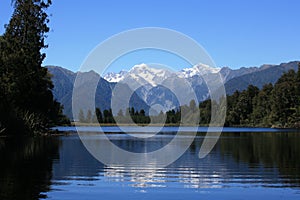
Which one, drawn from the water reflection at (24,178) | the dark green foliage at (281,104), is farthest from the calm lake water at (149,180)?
the dark green foliage at (281,104)

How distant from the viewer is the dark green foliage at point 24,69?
6894cm

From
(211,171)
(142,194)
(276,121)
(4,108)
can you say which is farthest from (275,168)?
(276,121)

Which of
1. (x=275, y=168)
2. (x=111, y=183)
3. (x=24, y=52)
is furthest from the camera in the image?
(x=24, y=52)

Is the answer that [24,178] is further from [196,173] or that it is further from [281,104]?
[281,104]

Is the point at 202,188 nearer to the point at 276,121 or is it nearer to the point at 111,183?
the point at 111,183

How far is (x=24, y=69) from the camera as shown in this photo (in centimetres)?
7238

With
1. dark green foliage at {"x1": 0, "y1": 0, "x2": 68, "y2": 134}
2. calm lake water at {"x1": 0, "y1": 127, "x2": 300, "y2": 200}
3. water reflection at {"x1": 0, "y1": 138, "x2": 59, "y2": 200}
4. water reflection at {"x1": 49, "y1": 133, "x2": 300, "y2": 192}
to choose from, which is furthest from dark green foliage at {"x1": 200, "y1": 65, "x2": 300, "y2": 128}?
water reflection at {"x1": 0, "y1": 138, "x2": 59, "y2": 200}

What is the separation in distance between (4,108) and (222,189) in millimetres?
48457

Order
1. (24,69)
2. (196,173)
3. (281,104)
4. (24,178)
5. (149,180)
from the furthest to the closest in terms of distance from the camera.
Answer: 1. (281,104)
2. (24,69)
3. (196,173)
4. (149,180)
5. (24,178)

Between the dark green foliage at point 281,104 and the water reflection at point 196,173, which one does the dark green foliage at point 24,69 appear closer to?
the water reflection at point 196,173

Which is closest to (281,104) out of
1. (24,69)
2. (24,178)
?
(24,69)

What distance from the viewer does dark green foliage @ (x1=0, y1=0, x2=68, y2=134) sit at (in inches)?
2714

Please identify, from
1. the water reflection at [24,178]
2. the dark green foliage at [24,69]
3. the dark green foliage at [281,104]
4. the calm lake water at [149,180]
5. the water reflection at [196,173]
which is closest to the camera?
the water reflection at [24,178]

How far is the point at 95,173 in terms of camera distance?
2583 centimetres
